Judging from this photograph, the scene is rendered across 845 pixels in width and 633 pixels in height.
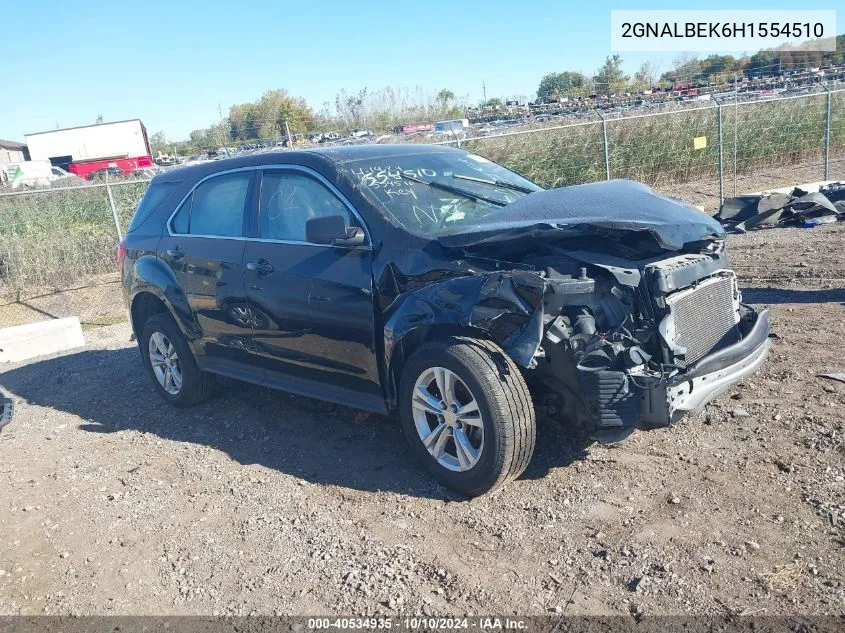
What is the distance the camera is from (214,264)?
5.42m

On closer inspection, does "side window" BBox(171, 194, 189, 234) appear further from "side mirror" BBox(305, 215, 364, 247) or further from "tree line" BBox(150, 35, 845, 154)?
"tree line" BBox(150, 35, 845, 154)

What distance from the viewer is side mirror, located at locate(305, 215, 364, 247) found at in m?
4.42

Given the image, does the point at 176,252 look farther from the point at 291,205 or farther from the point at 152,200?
the point at 291,205

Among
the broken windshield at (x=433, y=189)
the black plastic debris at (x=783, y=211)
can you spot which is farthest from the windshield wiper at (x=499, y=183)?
the black plastic debris at (x=783, y=211)

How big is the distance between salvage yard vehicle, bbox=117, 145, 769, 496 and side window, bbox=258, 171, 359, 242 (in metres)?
0.01

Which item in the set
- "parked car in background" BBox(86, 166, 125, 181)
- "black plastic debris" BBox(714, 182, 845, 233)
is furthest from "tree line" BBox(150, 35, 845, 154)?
"black plastic debris" BBox(714, 182, 845, 233)

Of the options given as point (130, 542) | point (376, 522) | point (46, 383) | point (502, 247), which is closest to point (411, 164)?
point (502, 247)

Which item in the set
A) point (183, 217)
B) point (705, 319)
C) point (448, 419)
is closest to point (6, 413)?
point (183, 217)

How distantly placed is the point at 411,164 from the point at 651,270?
77.8 inches

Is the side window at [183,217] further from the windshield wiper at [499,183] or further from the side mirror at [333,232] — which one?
the windshield wiper at [499,183]

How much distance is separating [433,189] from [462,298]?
121cm

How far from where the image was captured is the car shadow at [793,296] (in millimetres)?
7038

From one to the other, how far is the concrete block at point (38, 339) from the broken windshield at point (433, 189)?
18.5 feet

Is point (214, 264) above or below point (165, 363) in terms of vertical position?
above
